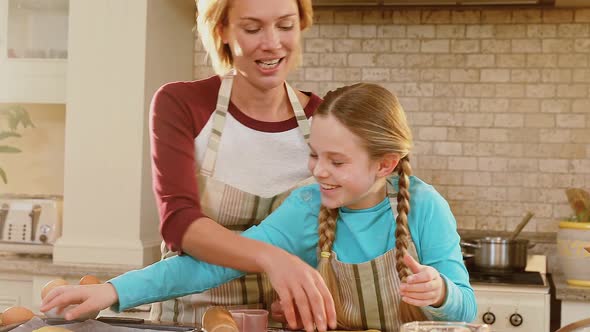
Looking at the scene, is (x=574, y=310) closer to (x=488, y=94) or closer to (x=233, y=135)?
(x=488, y=94)

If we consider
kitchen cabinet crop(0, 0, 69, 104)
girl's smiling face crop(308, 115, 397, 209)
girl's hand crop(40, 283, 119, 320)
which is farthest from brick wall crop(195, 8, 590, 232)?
girl's hand crop(40, 283, 119, 320)

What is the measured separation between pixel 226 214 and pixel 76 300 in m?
0.55

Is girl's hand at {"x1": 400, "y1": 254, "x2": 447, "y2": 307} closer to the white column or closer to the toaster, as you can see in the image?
the white column

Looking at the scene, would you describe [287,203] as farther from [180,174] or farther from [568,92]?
[568,92]

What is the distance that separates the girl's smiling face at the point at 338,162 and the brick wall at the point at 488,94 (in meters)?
2.29

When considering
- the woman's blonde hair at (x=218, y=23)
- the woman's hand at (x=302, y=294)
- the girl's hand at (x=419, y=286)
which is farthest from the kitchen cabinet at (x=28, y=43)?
the girl's hand at (x=419, y=286)

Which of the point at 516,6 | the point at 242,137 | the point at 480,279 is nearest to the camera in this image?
the point at 242,137

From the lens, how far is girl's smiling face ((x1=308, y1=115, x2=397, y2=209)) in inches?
68.5

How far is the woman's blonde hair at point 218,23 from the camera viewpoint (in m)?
1.94

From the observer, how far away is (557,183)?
3949 millimetres

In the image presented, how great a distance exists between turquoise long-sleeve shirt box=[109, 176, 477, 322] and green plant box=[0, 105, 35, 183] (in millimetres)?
2740

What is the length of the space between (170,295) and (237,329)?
40cm

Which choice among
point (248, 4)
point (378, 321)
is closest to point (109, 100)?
point (248, 4)

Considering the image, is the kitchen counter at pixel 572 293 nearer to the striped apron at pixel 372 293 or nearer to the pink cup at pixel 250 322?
the striped apron at pixel 372 293
